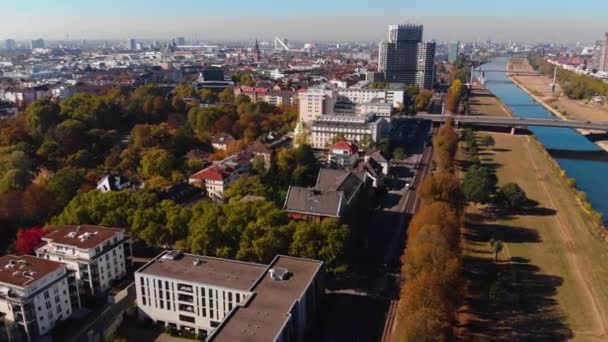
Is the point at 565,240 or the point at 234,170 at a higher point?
the point at 234,170

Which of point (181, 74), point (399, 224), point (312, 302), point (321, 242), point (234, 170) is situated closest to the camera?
point (312, 302)

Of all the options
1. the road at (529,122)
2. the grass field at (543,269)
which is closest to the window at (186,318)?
the grass field at (543,269)

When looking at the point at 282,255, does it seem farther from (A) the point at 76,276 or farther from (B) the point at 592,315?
(B) the point at 592,315

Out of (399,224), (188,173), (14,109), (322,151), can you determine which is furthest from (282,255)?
(14,109)

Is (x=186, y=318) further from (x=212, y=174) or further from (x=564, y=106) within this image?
(x=564, y=106)

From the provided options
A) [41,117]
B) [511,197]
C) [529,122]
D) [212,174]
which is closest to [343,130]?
[212,174]

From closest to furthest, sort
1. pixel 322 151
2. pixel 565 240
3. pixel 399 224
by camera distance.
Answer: pixel 565 240 < pixel 399 224 < pixel 322 151

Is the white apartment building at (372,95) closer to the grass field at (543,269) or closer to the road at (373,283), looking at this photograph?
the grass field at (543,269)

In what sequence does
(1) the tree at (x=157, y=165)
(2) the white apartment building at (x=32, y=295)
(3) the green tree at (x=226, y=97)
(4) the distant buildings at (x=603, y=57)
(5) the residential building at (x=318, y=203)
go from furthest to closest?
(4) the distant buildings at (x=603, y=57) → (3) the green tree at (x=226, y=97) → (1) the tree at (x=157, y=165) → (5) the residential building at (x=318, y=203) → (2) the white apartment building at (x=32, y=295)
